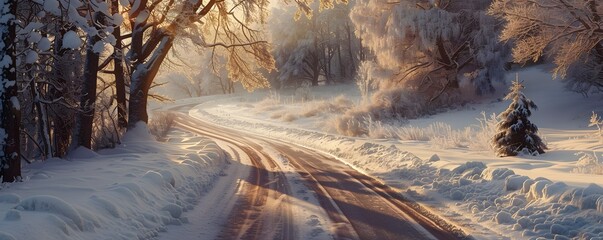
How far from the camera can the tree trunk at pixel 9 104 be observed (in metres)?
7.88

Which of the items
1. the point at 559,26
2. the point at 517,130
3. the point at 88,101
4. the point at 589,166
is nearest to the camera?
the point at 589,166

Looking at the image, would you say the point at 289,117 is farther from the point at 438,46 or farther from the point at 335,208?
the point at 335,208

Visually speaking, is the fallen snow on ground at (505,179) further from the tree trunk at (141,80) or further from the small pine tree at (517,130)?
the tree trunk at (141,80)

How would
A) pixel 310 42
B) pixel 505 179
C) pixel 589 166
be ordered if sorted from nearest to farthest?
1. pixel 505 179
2. pixel 589 166
3. pixel 310 42

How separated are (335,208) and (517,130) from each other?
24.3ft

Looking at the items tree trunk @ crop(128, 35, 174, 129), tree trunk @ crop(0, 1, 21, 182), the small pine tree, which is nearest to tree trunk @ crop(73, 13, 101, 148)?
tree trunk @ crop(128, 35, 174, 129)

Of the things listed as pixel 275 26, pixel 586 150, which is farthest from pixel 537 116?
pixel 275 26

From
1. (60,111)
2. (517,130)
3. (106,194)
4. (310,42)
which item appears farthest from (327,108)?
(106,194)

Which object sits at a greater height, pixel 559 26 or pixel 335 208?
pixel 559 26

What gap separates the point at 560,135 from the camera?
62.1 feet

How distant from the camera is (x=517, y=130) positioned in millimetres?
13609

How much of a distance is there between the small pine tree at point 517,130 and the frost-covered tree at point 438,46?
15755mm

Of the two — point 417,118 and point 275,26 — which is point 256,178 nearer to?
point 417,118

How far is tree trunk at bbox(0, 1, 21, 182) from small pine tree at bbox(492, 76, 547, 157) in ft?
38.0
